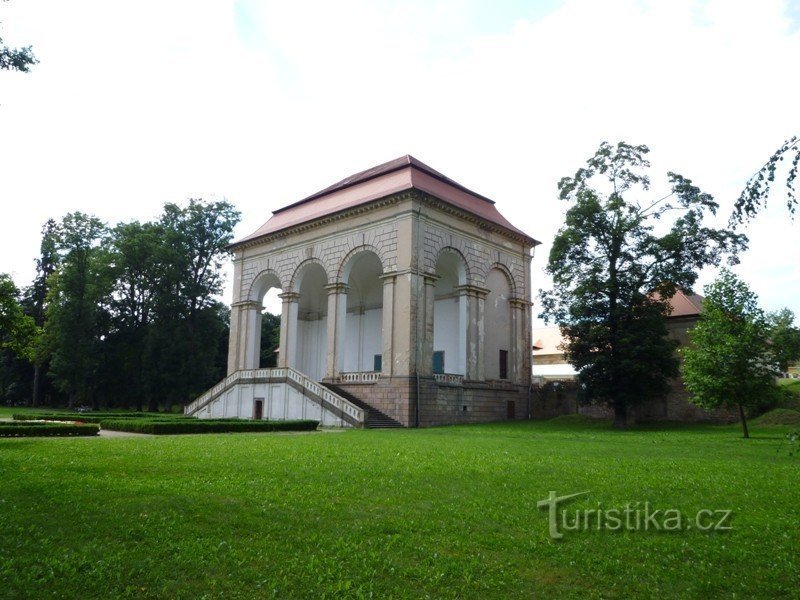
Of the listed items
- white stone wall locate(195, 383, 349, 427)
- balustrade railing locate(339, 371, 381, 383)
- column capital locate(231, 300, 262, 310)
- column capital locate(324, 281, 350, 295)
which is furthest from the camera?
column capital locate(231, 300, 262, 310)

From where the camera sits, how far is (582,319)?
96.4ft

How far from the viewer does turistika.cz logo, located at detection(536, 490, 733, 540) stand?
7.18 m

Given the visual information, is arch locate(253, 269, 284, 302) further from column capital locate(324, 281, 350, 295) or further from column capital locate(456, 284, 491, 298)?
column capital locate(456, 284, 491, 298)

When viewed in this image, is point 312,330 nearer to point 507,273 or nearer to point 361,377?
point 361,377

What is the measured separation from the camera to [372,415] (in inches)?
1140

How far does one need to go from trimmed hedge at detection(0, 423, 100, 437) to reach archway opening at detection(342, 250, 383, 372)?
2064cm

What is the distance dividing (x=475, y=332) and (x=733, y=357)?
14245 millimetres

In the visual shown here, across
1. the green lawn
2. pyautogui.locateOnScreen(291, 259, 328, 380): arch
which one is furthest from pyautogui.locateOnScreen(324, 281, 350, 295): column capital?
the green lawn

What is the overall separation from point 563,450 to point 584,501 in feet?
25.2

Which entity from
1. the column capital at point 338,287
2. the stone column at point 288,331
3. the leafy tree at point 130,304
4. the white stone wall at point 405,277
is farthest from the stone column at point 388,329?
the leafy tree at point 130,304

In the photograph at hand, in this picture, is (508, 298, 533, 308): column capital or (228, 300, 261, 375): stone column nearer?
(508, 298, 533, 308): column capital

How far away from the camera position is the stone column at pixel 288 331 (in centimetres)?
3597

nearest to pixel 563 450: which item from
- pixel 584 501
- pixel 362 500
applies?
pixel 584 501

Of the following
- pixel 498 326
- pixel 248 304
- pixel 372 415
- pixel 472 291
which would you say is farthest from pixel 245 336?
pixel 498 326
